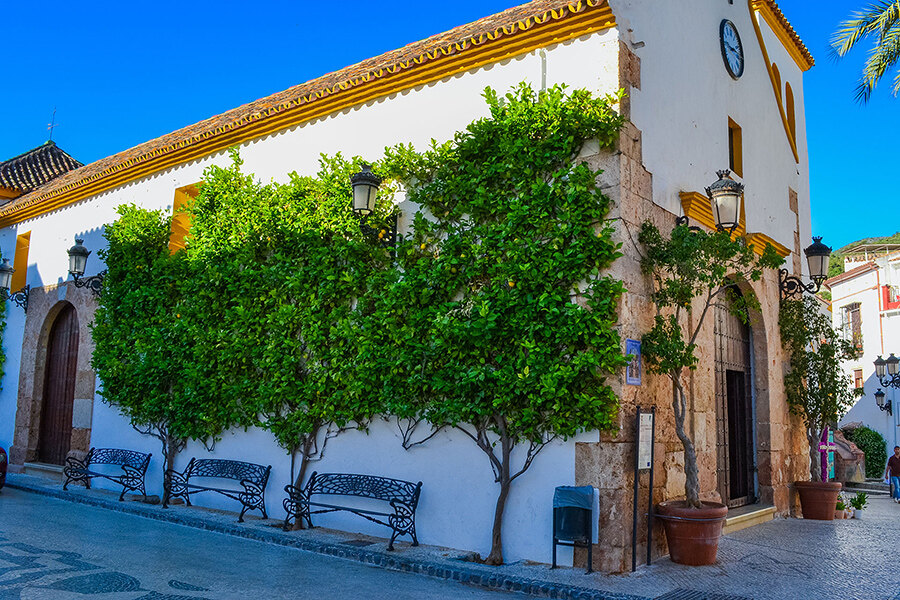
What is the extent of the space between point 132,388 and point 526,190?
21.9 feet

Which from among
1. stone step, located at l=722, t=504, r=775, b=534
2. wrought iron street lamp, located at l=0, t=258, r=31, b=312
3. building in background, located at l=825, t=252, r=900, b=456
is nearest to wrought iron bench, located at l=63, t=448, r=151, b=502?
wrought iron street lamp, located at l=0, t=258, r=31, b=312

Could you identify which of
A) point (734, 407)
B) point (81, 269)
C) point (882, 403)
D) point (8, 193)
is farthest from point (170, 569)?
point (882, 403)

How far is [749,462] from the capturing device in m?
9.62

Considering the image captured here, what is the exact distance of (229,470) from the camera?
8.70 meters

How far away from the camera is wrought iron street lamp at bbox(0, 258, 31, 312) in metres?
12.5

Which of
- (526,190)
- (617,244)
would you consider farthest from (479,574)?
(526,190)

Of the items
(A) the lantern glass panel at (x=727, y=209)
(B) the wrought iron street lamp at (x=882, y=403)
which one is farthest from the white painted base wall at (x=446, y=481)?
(B) the wrought iron street lamp at (x=882, y=403)

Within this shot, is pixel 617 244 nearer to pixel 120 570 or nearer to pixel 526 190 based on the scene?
pixel 526 190

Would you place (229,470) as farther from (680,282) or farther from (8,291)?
(8,291)

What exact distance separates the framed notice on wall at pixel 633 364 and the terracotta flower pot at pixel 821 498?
5040mm

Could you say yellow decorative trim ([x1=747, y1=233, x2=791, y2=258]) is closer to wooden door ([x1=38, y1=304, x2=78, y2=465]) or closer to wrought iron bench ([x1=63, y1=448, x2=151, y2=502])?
wrought iron bench ([x1=63, y1=448, x2=151, y2=502])

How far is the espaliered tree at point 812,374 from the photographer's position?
10039 millimetres

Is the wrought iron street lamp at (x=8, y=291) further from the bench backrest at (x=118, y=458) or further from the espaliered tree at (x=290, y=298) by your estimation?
the espaliered tree at (x=290, y=298)

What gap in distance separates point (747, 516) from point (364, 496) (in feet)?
15.4
